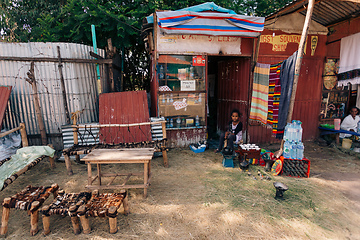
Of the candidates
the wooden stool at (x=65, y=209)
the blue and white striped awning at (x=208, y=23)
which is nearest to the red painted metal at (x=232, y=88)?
the blue and white striped awning at (x=208, y=23)

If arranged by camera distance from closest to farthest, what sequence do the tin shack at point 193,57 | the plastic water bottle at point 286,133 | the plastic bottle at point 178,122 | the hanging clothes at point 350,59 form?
the plastic water bottle at point 286,133, the tin shack at point 193,57, the hanging clothes at point 350,59, the plastic bottle at point 178,122

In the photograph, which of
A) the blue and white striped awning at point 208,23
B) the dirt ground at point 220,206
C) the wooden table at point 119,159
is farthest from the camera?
the blue and white striped awning at point 208,23

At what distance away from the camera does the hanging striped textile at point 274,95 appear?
501 cm

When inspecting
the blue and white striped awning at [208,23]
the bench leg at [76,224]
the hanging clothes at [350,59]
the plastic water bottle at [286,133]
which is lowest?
the bench leg at [76,224]

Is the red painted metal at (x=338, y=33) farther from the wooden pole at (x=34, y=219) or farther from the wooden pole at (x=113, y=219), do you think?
the wooden pole at (x=34, y=219)

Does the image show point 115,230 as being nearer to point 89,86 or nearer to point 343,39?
point 89,86

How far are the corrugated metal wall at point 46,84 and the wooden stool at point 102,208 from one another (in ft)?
11.9

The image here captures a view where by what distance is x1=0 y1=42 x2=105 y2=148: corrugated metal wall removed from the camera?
530 cm

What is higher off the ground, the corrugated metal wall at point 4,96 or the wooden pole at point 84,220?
the corrugated metal wall at point 4,96

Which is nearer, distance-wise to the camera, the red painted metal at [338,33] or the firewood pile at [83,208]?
the firewood pile at [83,208]

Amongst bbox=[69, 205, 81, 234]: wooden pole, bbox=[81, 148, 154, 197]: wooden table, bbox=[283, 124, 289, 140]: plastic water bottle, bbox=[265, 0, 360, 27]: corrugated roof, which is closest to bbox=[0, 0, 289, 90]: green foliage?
bbox=[265, 0, 360, 27]: corrugated roof

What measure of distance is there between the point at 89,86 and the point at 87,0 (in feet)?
10.3

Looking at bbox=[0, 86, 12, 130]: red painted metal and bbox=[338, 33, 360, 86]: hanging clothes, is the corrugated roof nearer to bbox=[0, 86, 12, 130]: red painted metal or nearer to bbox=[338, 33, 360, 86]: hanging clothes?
bbox=[338, 33, 360, 86]: hanging clothes

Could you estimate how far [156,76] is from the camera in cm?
606
